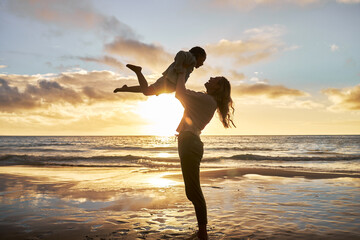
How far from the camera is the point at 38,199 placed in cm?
642

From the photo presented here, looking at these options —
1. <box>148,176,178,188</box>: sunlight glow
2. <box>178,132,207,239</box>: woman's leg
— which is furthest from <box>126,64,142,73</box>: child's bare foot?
<box>148,176,178,188</box>: sunlight glow

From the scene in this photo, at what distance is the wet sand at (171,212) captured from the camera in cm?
409

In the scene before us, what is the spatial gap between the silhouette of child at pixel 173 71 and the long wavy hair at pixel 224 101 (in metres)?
0.41

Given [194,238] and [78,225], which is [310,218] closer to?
[194,238]

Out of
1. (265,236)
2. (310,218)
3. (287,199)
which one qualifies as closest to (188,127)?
(265,236)

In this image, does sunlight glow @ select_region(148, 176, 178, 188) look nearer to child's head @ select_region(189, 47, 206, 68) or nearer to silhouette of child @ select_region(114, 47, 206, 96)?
silhouette of child @ select_region(114, 47, 206, 96)

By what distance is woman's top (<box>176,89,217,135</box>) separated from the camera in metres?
3.30

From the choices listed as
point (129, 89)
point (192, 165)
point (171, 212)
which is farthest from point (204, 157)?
point (192, 165)

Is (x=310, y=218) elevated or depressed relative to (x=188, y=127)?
depressed

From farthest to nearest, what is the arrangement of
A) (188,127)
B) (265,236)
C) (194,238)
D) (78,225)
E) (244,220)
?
1. (244,220)
2. (78,225)
3. (265,236)
4. (194,238)
5. (188,127)

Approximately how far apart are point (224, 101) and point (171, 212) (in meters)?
2.72

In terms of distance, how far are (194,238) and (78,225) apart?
198 cm

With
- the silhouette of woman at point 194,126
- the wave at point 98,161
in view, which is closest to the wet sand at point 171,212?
the silhouette of woman at point 194,126

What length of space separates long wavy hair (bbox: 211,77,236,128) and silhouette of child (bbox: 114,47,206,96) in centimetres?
41
